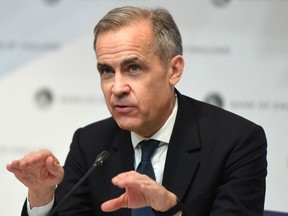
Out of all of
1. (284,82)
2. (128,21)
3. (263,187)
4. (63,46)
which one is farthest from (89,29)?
(263,187)

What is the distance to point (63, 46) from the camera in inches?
132

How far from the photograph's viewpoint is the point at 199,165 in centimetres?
194

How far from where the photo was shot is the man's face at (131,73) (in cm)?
185

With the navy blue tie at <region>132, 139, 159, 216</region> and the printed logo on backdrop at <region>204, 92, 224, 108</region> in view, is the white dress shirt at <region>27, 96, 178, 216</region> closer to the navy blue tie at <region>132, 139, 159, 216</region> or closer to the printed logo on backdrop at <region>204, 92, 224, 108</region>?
the navy blue tie at <region>132, 139, 159, 216</region>

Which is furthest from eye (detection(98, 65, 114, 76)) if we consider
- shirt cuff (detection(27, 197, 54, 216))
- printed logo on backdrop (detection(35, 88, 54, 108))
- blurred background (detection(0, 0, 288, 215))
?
printed logo on backdrop (detection(35, 88, 54, 108))

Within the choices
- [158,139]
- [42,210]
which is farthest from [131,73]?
[42,210]

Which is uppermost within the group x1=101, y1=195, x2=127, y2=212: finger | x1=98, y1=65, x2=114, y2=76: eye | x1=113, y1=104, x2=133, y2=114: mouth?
x1=98, y1=65, x2=114, y2=76: eye

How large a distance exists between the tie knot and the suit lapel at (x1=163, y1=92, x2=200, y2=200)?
0.07 meters

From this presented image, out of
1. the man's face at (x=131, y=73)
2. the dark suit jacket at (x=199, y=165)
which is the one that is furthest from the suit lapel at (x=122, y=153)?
the man's face at (x=131, y=73)

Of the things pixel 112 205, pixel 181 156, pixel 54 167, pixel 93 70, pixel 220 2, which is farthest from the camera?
pixel 93 70

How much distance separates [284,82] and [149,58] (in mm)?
1239

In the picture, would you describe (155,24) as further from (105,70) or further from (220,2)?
(220,2)

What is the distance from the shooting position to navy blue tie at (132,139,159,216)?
1.87 meters

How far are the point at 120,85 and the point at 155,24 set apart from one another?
11.2 inches
